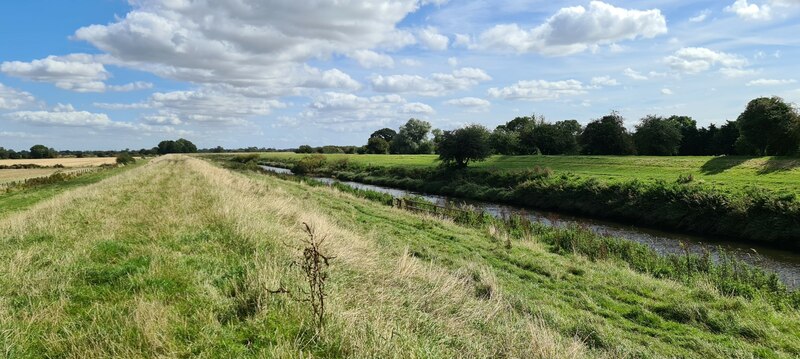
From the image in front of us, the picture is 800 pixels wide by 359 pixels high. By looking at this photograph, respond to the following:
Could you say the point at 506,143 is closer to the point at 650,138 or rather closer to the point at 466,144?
the point at 650,138

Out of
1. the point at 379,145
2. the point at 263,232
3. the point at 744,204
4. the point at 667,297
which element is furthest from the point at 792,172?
the point at 379,145

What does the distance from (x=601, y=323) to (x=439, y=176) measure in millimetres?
38720

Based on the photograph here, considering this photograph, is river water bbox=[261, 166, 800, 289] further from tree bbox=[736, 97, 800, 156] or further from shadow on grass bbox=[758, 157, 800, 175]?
tree bbox=[736, 97, 800, 156]

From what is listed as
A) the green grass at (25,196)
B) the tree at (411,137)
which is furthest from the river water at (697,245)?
the tree at (411,137)

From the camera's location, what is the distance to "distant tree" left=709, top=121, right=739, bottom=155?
5825 centimetres

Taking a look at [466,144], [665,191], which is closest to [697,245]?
[665,191]

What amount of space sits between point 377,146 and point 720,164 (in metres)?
92.7

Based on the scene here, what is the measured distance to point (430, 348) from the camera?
493cm

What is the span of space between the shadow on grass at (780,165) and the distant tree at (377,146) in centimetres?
9212

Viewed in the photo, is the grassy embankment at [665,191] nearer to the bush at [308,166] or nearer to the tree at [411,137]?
the bush at [308,166]

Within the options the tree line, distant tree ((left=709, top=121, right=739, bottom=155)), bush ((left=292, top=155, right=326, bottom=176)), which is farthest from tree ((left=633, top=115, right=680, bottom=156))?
bush ((left=292, top=155, right=326, bottom=176))

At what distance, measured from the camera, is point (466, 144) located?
149 feet

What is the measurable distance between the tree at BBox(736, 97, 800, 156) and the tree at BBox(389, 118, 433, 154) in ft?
257

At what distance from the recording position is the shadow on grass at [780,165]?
28.8 meters
